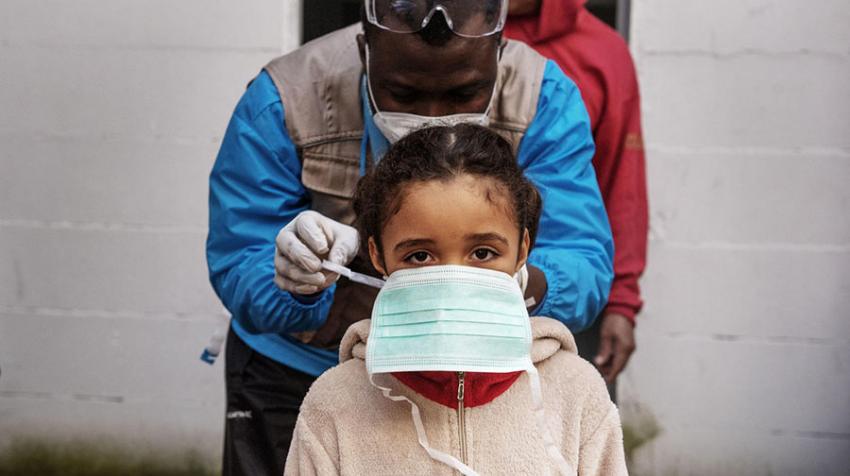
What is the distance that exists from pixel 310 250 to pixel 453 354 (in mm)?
361

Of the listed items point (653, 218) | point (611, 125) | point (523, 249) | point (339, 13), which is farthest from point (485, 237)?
point (339, 13)

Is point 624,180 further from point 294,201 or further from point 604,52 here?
point 294,201

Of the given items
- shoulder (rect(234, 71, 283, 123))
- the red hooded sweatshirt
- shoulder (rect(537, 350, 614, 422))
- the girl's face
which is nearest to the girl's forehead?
the girl's face

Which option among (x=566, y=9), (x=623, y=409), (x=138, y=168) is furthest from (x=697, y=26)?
(x=138, y=168)

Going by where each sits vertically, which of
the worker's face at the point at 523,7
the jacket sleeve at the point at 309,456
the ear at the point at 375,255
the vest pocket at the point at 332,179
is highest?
the worker's face at the point at 523,7

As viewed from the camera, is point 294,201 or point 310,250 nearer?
point 310,250

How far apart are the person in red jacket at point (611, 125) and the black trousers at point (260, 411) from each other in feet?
3.40

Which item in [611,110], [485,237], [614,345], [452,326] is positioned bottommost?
[614,345]

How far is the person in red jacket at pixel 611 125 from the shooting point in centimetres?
328

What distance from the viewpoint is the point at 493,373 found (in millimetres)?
1981

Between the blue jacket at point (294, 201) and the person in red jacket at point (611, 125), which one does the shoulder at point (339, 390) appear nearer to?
the blue jacket at point (294, 201)

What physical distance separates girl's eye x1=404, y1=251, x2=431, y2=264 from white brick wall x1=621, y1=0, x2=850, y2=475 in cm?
222

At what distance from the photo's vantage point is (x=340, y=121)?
8.14 feet

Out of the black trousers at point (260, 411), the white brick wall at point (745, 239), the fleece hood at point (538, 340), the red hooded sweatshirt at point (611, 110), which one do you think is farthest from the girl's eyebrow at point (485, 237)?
the white brick wall at point (745, 239)
